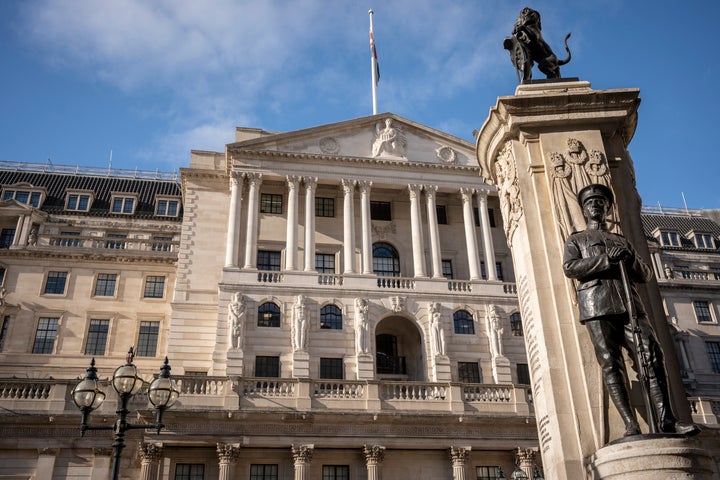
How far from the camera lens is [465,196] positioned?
155ft

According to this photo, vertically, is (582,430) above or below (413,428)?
below

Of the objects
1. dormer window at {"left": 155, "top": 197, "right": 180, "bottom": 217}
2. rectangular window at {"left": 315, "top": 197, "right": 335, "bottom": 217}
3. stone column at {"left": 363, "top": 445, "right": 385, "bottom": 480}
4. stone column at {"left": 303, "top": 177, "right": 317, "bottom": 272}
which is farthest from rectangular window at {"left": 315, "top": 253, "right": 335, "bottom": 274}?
dormer window at {"left": 155, "top": 197, "right": 180, "bottom": 217}

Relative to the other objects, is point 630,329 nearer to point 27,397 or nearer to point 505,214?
point 505,214

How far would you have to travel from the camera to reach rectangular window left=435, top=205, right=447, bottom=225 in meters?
48.9

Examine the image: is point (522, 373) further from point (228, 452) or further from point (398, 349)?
point (228, 452)

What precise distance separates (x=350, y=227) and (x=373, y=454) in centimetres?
1681

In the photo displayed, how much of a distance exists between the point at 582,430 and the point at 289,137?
1542 inches

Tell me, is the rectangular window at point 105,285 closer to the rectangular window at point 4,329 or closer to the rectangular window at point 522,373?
the rectangular window at point 4,329

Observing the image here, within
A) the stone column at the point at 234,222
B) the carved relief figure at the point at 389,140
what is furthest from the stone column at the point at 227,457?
the carved relief figure at the point at 389,140

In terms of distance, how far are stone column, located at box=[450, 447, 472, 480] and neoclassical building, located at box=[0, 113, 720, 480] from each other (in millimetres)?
107

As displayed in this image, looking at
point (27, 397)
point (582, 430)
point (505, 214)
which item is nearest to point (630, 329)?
point (582, 430)

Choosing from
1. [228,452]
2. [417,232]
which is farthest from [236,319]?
[417,232]

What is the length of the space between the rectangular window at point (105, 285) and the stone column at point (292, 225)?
14171mm

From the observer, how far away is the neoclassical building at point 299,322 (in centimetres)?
3155
